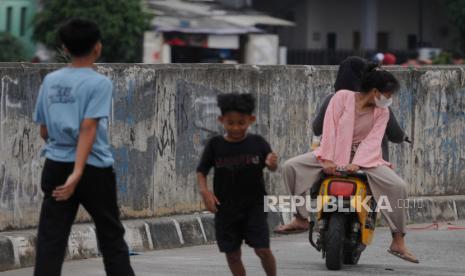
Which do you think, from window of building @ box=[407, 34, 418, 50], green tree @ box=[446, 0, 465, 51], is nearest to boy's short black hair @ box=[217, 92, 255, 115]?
green tree @ box=[446, 0, 465, 51]

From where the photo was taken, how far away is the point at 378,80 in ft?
33.6

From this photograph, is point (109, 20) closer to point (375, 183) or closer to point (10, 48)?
point (10, 48)

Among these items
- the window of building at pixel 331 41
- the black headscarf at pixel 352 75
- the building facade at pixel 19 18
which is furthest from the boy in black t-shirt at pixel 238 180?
the window of building at pixel 331 41

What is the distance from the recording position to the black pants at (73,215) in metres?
7.67

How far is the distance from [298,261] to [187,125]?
2.33 m

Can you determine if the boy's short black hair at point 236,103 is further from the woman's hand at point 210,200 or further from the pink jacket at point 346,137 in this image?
the pink jacket at point 346,137

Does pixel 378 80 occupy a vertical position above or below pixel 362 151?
above

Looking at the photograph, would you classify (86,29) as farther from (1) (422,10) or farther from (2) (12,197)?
(1) (422,10)

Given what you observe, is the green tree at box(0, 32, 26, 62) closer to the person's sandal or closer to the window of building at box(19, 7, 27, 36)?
the window of building at box(19, 7, 27, 36)

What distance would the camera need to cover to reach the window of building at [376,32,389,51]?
2059 inches

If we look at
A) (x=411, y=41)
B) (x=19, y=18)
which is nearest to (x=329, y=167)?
(x=19, y=18)

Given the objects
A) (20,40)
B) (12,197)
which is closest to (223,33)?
(20,40)

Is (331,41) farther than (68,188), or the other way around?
(331,41)

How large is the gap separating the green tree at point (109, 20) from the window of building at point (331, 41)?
9.81 meters
